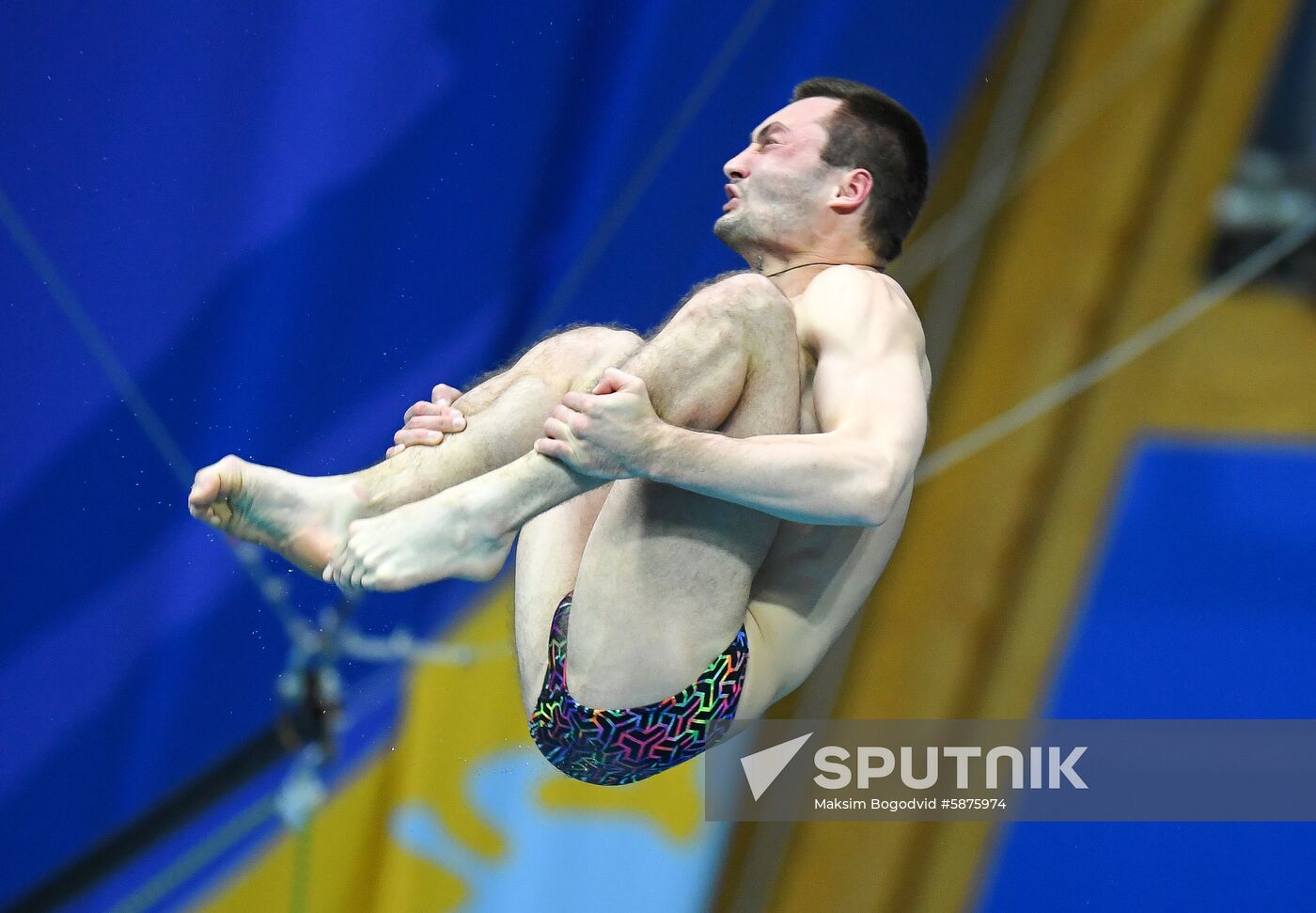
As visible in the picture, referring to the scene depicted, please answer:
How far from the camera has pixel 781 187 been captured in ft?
5.69

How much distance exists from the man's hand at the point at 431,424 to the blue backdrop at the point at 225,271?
105 cm

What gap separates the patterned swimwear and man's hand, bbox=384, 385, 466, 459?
24 centimetres

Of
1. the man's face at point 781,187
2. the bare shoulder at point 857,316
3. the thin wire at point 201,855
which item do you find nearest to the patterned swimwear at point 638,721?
the bare shoulder at point 857,316

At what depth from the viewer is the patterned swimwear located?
157cm

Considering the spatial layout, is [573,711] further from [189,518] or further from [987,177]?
[987,177]

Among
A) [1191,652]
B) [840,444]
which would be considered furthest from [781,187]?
[1191,652]

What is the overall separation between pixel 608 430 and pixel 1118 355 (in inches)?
83.7

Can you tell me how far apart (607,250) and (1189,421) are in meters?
1.35

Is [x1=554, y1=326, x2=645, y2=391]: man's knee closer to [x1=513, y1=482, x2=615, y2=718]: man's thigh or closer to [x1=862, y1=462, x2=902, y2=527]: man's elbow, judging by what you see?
[x1=513, y1=482, x2=615, y2=718]: man's thigh

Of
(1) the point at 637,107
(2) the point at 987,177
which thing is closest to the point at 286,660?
(1) the point at 637,107

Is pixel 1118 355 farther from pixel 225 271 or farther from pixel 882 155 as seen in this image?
pixel 225 271

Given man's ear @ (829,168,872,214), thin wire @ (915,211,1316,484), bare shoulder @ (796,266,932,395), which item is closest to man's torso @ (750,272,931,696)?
bare shoulder @ (796,266,932,395)

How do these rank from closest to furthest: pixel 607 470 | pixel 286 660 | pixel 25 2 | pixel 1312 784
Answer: pixel 607 470 → pixel 25 2 → pixel 286 660 → pixel 1312 784

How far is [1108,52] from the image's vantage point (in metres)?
3.29
